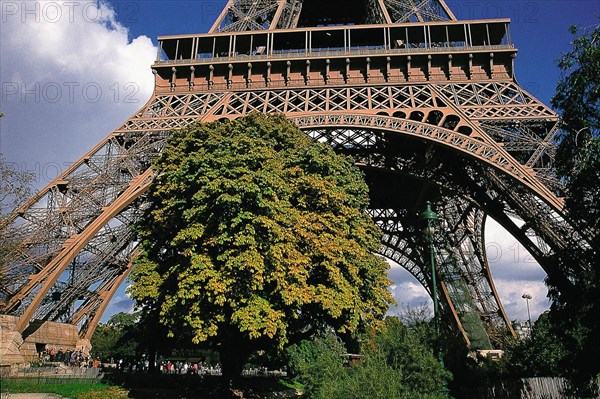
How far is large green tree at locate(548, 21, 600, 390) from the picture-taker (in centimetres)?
1127

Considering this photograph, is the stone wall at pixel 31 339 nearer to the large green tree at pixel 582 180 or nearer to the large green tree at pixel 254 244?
the large green tree at pixel 254 244

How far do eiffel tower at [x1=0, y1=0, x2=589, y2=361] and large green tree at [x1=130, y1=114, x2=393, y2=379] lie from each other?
3581 mm

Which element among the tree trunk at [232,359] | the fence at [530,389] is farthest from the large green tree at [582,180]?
the tree trunk at [232,359]

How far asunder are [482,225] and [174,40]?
23.2 m

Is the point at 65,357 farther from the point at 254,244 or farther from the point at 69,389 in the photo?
the point at 254,244

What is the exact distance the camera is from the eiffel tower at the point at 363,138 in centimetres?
1970

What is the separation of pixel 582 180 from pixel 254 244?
921 centimetres

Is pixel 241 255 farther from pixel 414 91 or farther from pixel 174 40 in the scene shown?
pixel 174 40

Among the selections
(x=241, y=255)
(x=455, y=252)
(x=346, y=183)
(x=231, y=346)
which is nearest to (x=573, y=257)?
(x=346, y=183)

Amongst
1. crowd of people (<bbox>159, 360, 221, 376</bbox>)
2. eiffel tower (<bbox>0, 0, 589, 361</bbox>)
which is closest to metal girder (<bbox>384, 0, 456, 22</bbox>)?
eiffel tower (<bbox>0, 0, 589, 361</bbox>)

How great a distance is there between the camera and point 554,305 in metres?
12.9

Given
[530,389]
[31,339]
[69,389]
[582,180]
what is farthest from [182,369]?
[582,180]

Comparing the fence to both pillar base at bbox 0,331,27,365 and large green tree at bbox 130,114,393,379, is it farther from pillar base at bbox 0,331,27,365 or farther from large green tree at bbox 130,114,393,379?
pillar base at bbox 0,331,27,365

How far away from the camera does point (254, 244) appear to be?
1481 centimetres
